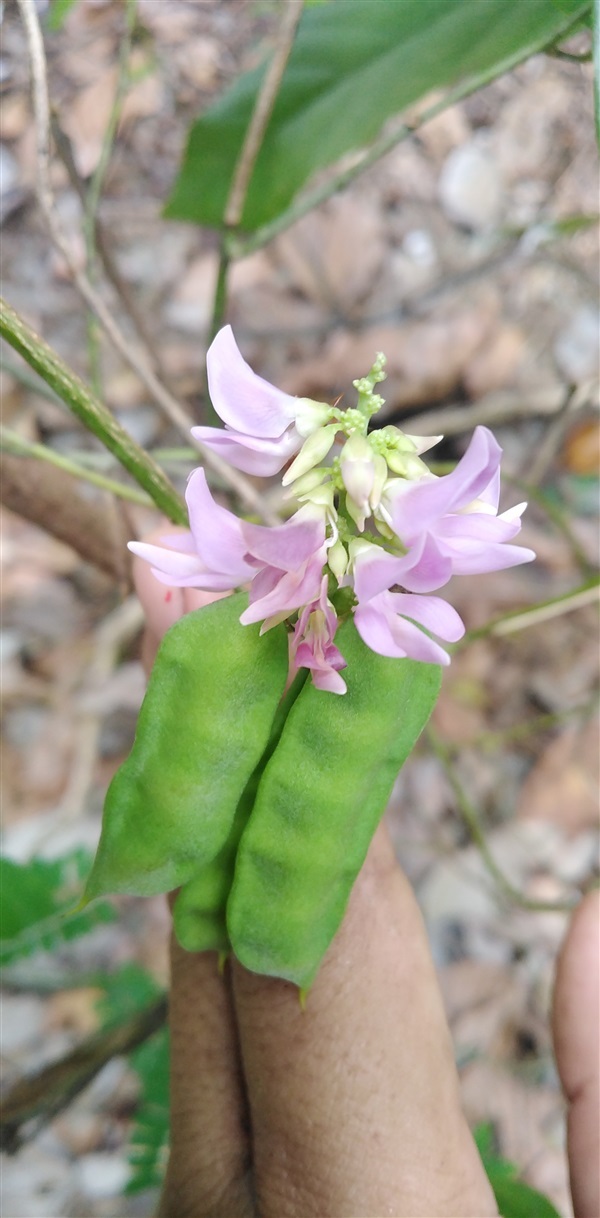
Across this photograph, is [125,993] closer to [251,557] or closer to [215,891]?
[215,891]

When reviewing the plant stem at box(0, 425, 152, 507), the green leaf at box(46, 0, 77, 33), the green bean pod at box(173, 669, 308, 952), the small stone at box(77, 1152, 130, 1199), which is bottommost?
the small stone at box(77, 1152, 130, 1199)

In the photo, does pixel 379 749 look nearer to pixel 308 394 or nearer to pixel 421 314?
pixel 308 394

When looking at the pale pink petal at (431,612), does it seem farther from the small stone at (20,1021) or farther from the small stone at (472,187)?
the small stone at (472,187)

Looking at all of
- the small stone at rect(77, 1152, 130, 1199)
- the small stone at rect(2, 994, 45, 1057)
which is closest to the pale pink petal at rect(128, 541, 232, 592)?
the small stone at rect(2, 994, 45, 1057)

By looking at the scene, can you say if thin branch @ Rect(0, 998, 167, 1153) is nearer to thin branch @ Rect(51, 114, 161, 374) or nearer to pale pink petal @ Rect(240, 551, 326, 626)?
pale pink petal @ Rect(240, 551, 326, 626)

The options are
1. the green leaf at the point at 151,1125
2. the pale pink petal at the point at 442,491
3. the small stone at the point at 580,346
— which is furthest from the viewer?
the small stone at the point at 580,346

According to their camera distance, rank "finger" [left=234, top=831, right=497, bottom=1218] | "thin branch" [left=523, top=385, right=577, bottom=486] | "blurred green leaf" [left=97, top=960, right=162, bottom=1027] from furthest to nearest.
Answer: "thin branch" [left=523, top=385, right=577, bottom=486], "blurred green leaf" [left=97, top=960, right=162, bottom=1027], "finger" [left=234, top=831, right=497, bottom=1218]

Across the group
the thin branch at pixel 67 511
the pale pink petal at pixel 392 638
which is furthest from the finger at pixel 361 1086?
the thin branch at pixel 67 511
